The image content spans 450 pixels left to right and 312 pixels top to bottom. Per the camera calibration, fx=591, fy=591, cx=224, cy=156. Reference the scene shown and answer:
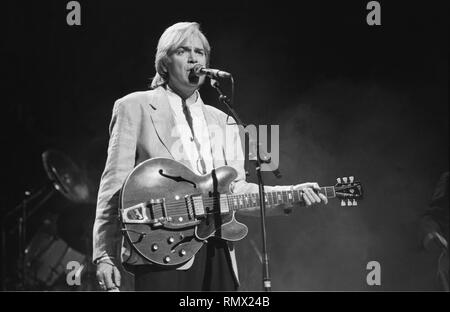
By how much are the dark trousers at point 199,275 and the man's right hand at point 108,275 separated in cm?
9

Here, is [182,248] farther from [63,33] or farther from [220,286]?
[63,33]

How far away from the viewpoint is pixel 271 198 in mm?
3102

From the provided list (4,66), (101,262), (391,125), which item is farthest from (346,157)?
(4,66)

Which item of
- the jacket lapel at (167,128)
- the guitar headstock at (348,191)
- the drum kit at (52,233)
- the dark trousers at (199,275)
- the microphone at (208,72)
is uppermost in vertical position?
the microphone at (208,72)

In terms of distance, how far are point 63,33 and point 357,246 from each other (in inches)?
98.0

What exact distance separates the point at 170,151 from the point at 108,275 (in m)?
0.68

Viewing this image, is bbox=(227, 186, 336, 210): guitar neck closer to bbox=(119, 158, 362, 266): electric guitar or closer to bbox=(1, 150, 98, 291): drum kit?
bbox=(119, 158, 362, 266): electric guitar

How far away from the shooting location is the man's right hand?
2.78 meters

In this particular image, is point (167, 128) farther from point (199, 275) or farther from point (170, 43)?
point (199, 275)

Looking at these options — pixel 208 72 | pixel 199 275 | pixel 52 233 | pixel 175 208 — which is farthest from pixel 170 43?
pixel 52 233

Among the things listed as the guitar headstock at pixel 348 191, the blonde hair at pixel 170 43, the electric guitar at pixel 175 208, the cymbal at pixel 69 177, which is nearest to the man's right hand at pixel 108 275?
the electric guitar at pixel 175 208

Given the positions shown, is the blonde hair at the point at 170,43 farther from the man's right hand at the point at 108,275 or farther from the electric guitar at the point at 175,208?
the man's right hand at the point at 108,275

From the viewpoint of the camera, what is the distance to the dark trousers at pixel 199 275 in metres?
2.79

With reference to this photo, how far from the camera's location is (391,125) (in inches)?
168
